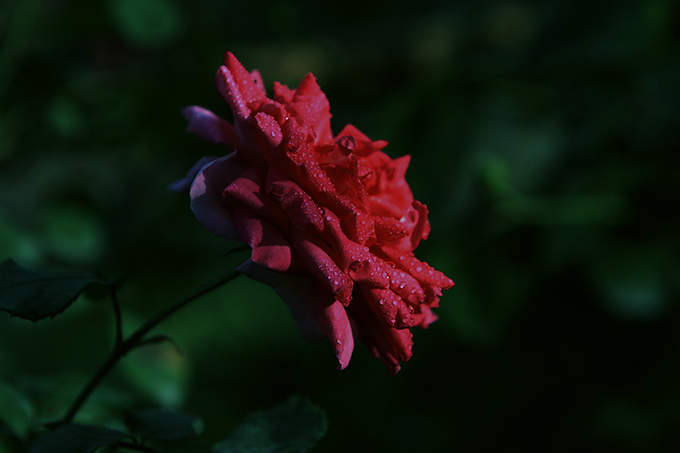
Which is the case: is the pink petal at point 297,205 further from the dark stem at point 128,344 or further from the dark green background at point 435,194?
the dark green background at point 435,194

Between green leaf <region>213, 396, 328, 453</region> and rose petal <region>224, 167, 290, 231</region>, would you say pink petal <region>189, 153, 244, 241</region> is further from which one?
green leaf <region>213, 396, 328, 453</region>

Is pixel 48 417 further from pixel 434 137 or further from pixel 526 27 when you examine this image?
pixel 526 27

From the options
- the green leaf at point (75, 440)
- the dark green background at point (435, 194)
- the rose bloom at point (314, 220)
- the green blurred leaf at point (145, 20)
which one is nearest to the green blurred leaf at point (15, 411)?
the dark green background at point (435, 194)

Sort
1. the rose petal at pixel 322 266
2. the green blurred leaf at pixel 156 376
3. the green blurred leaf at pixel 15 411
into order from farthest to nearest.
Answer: the green blurred leaf at pixel 156 376 → the green blurred leaf at pixel 15 411 → the rose petal at pixel 322 266

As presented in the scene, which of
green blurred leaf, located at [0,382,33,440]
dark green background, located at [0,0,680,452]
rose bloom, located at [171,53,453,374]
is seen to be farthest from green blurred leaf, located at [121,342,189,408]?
rose bloom, located at [171,53,453,374]

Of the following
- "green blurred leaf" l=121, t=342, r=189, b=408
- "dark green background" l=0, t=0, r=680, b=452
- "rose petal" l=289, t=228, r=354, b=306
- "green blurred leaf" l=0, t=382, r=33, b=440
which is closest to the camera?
"rose petal" l=289, t=228, r=354, b=306
